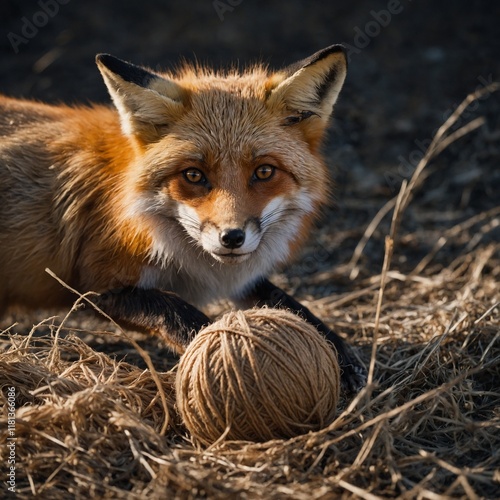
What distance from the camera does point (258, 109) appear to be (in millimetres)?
3824

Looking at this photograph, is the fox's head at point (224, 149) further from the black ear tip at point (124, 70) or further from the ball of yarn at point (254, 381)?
the ball of yarn at point (254, 381)

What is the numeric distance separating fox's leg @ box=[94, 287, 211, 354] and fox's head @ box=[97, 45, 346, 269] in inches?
9.5

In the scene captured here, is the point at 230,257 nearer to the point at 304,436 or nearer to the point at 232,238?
the point at 232,238

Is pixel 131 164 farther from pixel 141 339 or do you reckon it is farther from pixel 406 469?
pixel 406 469

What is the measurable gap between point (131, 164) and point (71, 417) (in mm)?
1477

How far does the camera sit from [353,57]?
8203 millimetres

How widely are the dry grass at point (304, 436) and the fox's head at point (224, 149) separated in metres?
0.67

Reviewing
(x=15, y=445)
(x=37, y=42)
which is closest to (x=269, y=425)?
(x=15, y=445)

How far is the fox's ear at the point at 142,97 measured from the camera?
3.69 metres

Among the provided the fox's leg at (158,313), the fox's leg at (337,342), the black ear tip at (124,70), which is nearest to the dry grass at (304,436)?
the fox's leg at (337,342)

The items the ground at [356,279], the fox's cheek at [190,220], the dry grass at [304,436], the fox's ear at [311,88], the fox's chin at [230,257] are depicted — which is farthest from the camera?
the fox's ear at [311,88]

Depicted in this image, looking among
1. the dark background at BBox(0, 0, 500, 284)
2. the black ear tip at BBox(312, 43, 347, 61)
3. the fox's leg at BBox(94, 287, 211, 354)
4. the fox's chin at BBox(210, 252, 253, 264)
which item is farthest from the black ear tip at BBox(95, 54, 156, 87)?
the dark background at BBox(0, 0, 500, 284)

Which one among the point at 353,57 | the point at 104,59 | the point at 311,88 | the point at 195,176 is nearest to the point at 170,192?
the point at 195,176

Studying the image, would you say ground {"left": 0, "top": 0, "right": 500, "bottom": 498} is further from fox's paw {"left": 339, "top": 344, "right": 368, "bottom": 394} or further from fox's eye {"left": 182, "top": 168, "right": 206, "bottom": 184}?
fox's eye {"left": 182, "top": 168, "right": 206, "bottom": 184}
